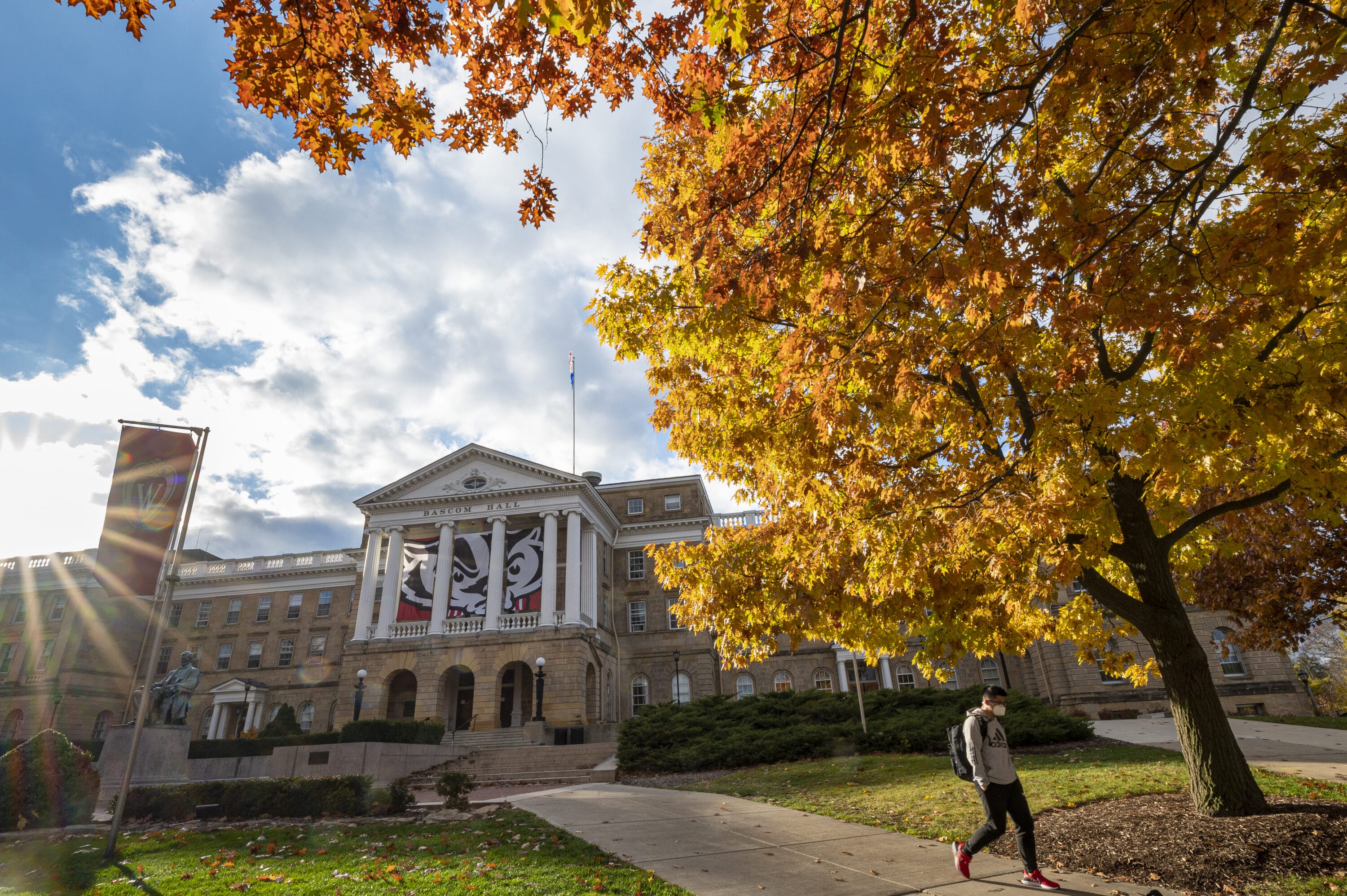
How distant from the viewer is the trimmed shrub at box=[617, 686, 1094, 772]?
61.5 feet

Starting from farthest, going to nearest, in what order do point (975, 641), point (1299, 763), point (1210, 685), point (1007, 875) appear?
point (1299, 763) < point (975, 641) < point (1210, 685) < point (1007, 875)

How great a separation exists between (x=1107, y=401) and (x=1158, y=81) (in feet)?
9.46

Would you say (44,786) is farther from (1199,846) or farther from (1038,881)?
(1199,846)

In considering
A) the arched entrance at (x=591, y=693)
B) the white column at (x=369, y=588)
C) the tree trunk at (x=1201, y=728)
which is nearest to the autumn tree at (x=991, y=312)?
the tree trunk at (x=1201, y=728)

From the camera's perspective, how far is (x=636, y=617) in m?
43.0

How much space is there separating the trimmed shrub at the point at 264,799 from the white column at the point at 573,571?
2189cm

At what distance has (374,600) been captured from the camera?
42219 mm

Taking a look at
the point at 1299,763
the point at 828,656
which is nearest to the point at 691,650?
the point at 828,656

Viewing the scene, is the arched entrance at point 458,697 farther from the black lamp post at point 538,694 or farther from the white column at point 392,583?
the black lamp post at point 538,694

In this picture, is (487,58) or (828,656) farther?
(828,656)

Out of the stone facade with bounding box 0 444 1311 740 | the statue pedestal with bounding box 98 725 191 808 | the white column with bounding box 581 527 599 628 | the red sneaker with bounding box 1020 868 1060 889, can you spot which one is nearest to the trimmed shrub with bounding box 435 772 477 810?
the statue pedestal with bounding box 98 725 191 808

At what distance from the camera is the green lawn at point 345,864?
6.65 m

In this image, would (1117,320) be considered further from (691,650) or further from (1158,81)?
(691,650)

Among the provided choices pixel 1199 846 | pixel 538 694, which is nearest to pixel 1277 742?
pixel 1199 846
